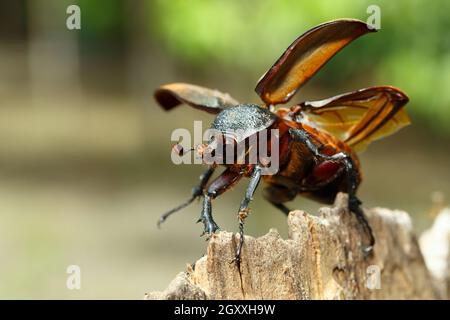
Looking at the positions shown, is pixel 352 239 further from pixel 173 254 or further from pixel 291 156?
pixel 173 254

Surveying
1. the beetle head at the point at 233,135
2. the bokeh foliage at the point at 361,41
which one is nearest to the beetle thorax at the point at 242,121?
the beetle head at the point at 233,135

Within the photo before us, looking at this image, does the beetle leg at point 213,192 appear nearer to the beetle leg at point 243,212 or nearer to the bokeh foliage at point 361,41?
the beetle leg at point 243,212

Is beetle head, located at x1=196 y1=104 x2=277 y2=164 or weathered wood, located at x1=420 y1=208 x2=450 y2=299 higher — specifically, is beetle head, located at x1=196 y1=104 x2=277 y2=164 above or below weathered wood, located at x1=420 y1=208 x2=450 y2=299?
above

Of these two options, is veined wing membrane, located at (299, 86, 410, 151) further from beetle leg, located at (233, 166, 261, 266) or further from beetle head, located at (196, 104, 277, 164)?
beetle leg, located at (233, 166, 261, 266)

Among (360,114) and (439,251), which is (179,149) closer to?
(360,114)

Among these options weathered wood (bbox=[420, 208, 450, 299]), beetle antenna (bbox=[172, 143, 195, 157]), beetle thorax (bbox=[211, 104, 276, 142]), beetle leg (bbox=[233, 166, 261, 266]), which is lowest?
weathered wood (bbox=[420, 208, 450, 299])

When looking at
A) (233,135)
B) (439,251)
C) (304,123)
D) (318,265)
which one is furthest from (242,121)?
(439,251)

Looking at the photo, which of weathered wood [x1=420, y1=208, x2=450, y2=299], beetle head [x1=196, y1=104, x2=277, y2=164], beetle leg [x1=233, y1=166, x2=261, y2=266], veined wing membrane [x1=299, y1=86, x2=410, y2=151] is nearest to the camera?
beetle leg [x1=233, y1=166, x2=261, y2=266]

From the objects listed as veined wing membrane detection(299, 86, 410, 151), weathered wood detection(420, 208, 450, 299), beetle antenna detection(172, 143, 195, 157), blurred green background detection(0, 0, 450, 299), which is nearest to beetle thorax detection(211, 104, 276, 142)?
beetle antenna detection(172, 143, 195, 157)

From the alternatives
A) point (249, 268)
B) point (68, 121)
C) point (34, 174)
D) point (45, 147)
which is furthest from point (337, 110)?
point (68, 121)
